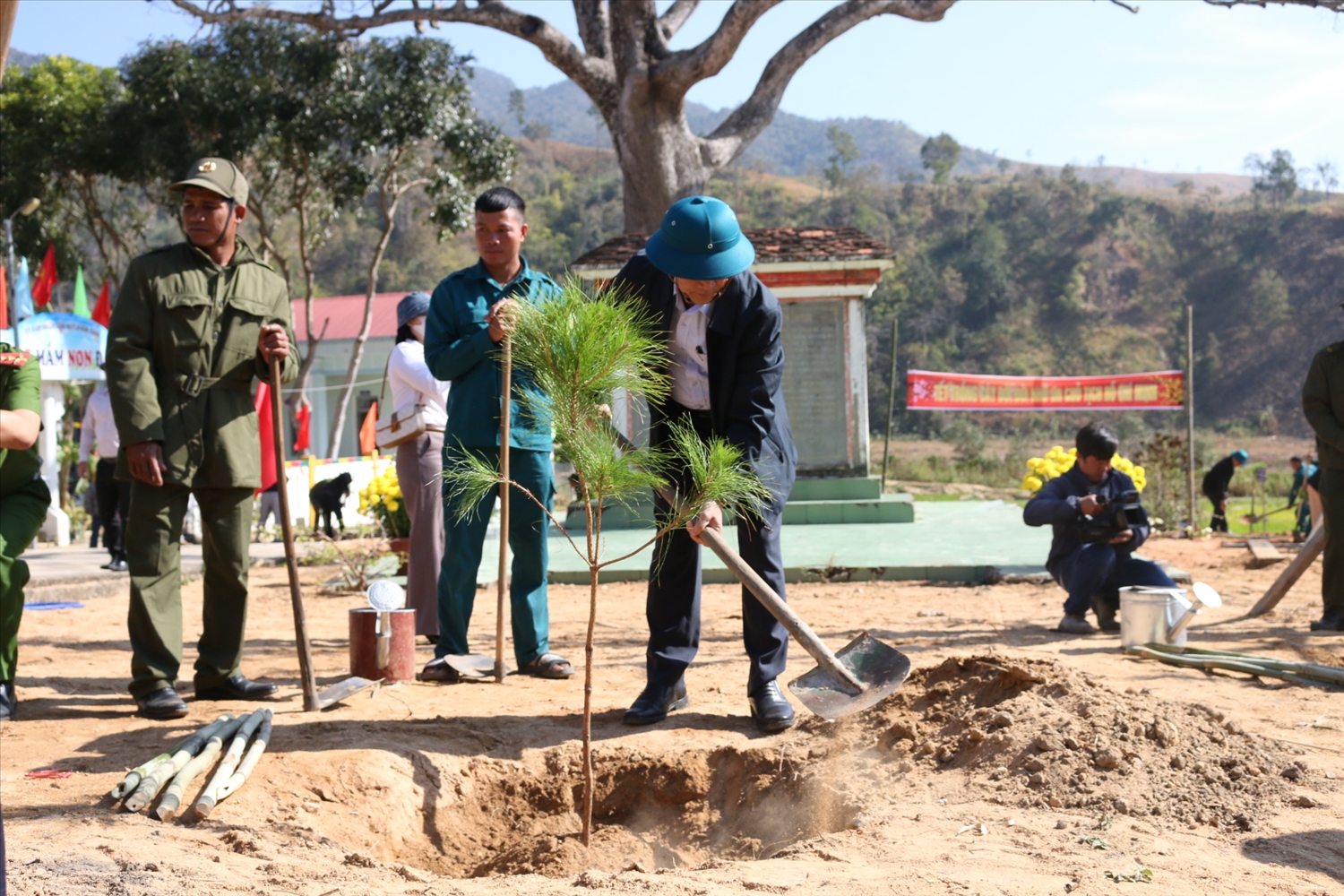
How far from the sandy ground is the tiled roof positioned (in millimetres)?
7929

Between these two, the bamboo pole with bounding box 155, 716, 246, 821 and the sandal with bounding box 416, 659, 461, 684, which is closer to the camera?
the bamboo pole with bounding box 155, 716, 246, 821

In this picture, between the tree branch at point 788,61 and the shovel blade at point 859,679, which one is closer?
the shovel blade at point 859,679

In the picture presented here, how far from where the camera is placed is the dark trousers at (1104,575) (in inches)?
236

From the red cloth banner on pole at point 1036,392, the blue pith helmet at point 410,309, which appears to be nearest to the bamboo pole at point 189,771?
the blue pith helmet at point 410,309

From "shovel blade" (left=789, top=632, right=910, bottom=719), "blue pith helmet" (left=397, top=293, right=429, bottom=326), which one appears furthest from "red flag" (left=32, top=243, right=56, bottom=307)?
"shovel blade" (left=789, top=632, right=910, bottom=719)

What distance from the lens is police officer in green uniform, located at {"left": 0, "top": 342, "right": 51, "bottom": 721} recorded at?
4.17 m

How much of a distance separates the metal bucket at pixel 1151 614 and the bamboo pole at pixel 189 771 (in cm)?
398

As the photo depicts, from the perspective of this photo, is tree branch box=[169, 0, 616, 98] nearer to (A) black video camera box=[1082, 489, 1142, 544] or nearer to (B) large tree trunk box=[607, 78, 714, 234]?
(B) large tree trunk box=[607, 78, 714, 234]

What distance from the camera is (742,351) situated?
385cm

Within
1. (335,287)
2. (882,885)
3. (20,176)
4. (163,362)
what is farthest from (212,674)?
(335,287)

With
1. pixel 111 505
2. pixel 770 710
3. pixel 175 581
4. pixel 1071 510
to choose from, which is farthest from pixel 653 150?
pixel 770 710

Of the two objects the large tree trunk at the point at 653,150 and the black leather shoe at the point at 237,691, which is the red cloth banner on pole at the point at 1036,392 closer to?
the large tree trunk at the point at 653,150

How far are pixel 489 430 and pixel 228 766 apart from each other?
1835mm

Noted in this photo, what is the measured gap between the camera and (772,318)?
12.6 feet
